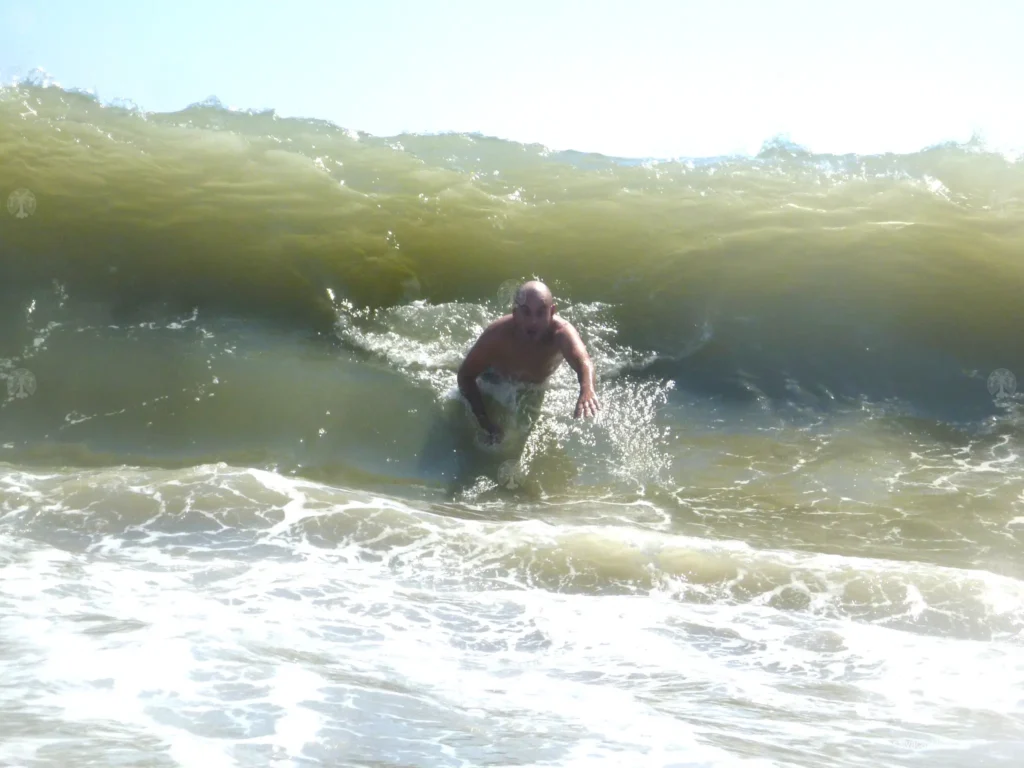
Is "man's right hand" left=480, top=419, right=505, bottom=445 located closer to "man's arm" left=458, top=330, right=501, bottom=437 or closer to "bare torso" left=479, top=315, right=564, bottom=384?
"man's arm" left=458, top=330, right=501, bottom=437

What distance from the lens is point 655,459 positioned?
25.3ft

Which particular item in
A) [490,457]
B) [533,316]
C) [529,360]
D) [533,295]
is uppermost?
[533,295]

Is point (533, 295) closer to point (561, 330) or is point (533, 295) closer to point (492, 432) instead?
point (561, 330)

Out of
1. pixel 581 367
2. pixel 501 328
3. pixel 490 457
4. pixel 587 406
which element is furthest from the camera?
pixel 501 328

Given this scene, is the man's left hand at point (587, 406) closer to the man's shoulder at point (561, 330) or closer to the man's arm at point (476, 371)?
the man's shoulder at point (561, 330)

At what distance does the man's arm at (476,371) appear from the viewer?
26.1ft

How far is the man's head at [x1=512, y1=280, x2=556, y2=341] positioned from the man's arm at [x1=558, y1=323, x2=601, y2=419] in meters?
0.17

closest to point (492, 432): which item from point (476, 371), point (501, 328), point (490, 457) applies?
point (490, 457)

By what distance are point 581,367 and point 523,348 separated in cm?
65

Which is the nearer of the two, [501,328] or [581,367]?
[581,367]

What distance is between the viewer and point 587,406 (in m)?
6.89

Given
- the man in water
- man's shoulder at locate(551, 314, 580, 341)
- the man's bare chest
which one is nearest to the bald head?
the man in water

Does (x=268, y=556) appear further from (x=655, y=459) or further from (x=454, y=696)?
(x=655, y=459)

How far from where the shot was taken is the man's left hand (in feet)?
22.4
